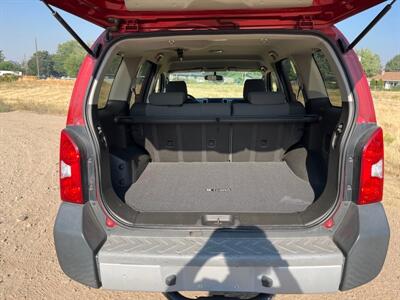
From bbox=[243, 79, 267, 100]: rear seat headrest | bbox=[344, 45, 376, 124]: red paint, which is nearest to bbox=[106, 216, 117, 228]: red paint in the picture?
bbox=[344, 45, 376, 124]: red paint

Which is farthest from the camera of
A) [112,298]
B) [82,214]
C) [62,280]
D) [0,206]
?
[0,206]

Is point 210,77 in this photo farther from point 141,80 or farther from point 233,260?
point 233,260

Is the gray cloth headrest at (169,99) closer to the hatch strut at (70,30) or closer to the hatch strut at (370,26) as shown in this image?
the hatch strut at (70,30)

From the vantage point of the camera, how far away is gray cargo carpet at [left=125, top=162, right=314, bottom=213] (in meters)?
2.82

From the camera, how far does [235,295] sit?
7.83 feet

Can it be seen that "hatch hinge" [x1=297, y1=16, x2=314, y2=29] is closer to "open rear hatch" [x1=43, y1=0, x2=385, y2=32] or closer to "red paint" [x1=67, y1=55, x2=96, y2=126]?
"open rear hatch" [x1=43, y1=0, x2=385, y2=32]

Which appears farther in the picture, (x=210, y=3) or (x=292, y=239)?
(x=292, y=239)

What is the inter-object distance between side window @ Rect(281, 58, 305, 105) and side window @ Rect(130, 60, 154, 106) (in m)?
1.64

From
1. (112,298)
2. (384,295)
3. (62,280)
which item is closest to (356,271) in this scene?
(384,295)

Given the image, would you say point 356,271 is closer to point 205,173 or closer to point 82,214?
point 82,214

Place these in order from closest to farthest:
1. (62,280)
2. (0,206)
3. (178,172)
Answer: (62,280) < (178,172) < (0,206)

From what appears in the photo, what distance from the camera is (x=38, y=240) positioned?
394cm

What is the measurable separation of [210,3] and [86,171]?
3.99 feet

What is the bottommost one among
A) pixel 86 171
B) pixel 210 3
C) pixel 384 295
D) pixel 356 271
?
pixel 384 295
